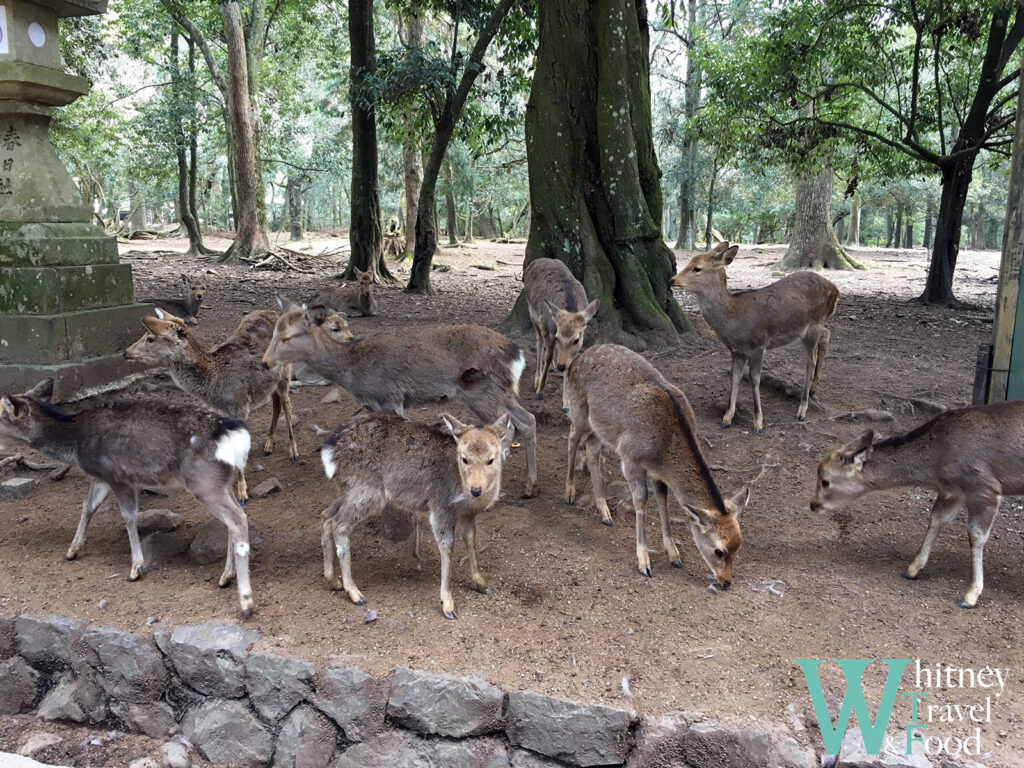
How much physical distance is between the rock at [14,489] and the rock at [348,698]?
10.9 ft

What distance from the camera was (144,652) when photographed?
403cm

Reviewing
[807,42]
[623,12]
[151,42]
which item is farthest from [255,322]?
[151,42]

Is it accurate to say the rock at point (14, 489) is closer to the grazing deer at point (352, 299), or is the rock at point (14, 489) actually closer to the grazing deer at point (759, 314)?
the grazing deer at point (759, 314)

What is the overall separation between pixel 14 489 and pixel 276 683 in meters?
3.15

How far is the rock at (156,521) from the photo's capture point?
5.04 m

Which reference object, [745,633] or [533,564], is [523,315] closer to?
[533,564]

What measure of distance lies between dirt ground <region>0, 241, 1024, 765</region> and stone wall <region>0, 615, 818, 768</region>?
11cm

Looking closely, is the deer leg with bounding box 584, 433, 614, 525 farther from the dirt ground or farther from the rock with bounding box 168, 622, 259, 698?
the rock with bounding box 168, 622, 259, 698

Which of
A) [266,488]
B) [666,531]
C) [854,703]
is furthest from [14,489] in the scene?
[854,703]

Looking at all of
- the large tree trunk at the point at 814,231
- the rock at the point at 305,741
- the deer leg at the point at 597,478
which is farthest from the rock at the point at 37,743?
the large tree trunk at the point at 814,231

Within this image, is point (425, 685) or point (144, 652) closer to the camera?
point (425, 685)

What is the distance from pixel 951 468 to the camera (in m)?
4.42

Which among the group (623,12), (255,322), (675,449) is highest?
(623,12)

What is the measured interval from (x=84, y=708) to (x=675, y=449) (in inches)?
144
